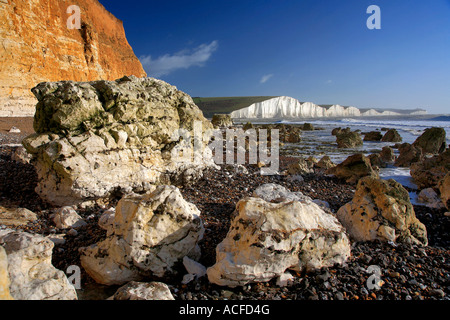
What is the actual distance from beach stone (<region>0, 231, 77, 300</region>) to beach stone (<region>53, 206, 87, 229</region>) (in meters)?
1.72

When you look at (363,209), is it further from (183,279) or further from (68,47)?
(68,47)

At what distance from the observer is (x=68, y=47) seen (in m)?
28.7

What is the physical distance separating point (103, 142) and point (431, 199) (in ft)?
28.6

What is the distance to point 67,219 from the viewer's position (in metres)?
4.23

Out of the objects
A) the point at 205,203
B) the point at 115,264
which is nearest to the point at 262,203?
the point at 115,264

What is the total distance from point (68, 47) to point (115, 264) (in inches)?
1372

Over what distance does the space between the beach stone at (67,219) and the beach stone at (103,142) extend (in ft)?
1.50

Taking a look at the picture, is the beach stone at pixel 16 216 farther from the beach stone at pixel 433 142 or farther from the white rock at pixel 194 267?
the beach stone at pixel 433 142
